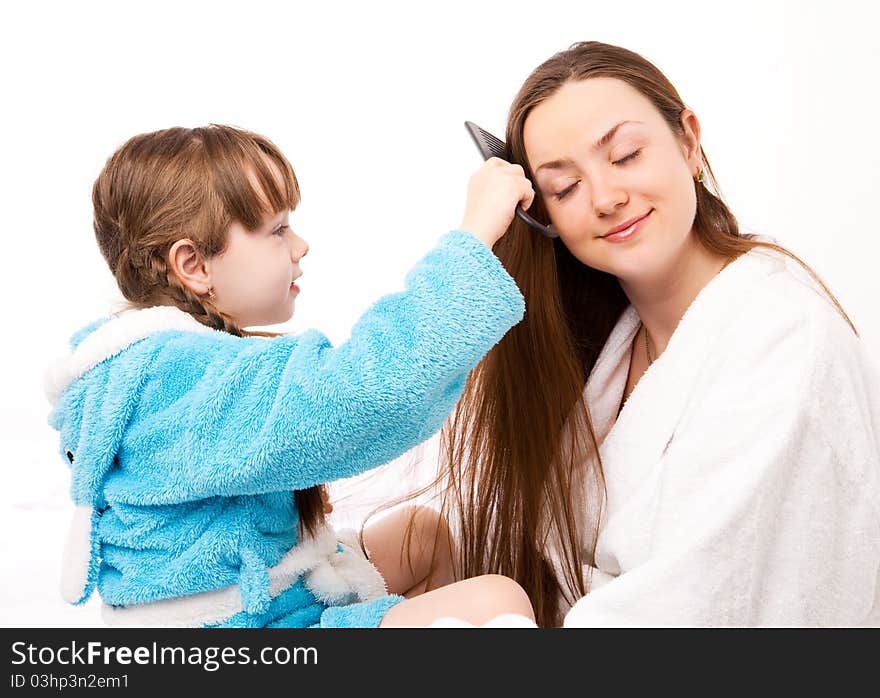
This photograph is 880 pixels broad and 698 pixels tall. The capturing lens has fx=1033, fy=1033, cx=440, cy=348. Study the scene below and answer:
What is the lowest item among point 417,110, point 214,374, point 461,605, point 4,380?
point 4,380

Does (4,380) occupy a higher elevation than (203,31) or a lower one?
lower

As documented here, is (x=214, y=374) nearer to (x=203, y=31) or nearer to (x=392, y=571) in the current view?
(x=392, y=571)

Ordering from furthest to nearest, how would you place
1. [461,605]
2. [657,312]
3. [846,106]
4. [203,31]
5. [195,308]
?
[203,31] → [846,106] → [657,312] → [195,308] → [461,605]

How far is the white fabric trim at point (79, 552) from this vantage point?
124 centimetres

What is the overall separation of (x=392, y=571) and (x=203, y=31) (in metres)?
1.83

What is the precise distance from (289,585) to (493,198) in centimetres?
54

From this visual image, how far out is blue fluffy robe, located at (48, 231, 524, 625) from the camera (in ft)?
3.68

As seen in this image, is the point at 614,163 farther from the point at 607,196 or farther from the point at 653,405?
the point at 653,405

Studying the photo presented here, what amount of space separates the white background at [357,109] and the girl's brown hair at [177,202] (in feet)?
4.82

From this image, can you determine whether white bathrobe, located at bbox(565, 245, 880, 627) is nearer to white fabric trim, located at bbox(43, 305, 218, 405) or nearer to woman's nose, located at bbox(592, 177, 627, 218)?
woman's nose, located at bbox(592, 177, 627, 218)

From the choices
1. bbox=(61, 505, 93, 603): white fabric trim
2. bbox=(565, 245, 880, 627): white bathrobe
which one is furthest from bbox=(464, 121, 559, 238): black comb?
bbox=(61, 505, 93, 603): white fabric trim

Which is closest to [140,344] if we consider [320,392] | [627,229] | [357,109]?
[320,392]
